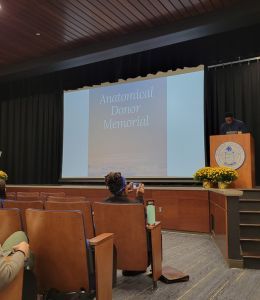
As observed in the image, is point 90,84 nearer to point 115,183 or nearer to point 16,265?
point 115,183

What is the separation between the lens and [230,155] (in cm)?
519

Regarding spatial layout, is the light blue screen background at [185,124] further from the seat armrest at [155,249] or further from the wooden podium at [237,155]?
the seat armrest at [155,249]

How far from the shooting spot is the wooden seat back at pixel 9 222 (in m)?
2.49

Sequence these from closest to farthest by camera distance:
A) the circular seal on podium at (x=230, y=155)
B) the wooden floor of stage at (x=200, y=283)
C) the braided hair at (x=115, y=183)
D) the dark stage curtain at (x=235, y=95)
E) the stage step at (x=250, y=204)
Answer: the wooden floor of stage at (x=200, y=283)
the braided hair at (x=115, y=183)
the stage step at (x=250, y=204)
the circular seal on podium at (x=230, y=155)
the dark stage curtain at (x=235, y=95)

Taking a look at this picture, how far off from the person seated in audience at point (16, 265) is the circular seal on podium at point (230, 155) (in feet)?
12.6

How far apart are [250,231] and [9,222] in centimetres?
284

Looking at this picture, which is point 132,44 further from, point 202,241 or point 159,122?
point 202,241

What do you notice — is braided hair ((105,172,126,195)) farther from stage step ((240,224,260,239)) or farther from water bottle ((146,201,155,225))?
stage step ((240,224,260,239))

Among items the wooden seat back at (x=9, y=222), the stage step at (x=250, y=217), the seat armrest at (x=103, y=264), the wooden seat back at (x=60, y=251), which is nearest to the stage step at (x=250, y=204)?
the stage step at (x=250, y=217)

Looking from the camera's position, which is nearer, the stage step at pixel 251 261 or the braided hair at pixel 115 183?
the braided hair at pixel 115 183

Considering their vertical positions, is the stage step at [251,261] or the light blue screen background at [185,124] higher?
the light blue screen background at [185,124]

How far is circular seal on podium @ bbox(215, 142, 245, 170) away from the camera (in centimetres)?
511

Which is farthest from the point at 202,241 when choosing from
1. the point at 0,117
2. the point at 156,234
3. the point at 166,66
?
the point at 0,117

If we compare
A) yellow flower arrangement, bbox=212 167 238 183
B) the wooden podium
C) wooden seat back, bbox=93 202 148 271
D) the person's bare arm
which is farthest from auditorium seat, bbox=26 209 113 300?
the wooden podium
